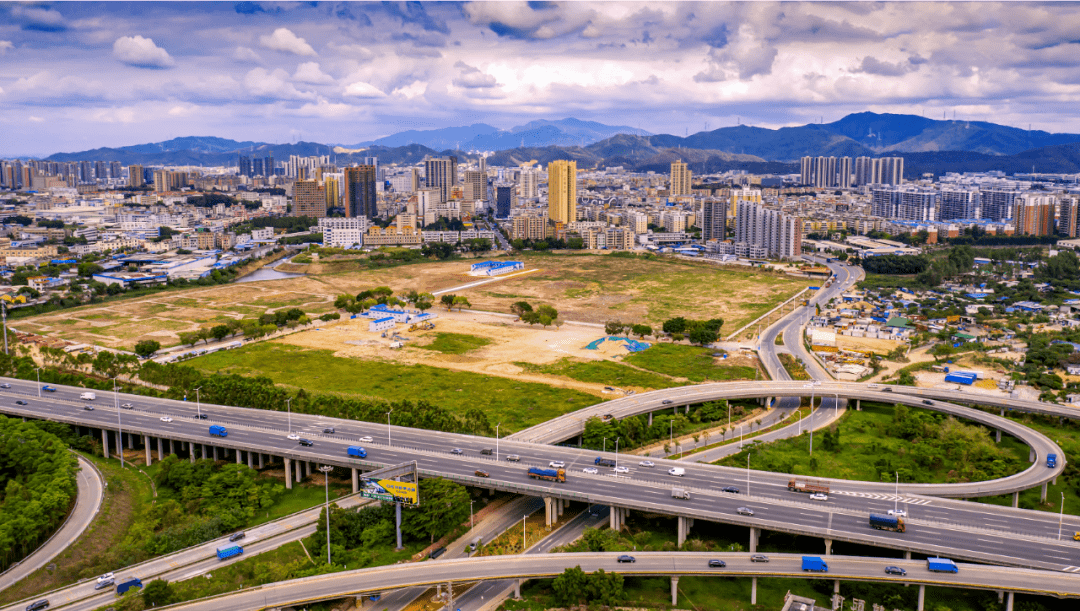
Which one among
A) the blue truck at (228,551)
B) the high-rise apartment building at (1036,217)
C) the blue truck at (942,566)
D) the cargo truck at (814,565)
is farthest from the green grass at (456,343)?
the high-rise apartment building at (1036,217)

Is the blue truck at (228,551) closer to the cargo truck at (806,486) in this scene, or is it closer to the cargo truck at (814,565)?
the cargo truck at (814,565)

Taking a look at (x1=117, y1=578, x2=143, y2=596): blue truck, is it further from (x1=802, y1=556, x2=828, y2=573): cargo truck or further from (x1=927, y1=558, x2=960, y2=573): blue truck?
(x1=927, y1=558, x2=960, y2=573): blue truck

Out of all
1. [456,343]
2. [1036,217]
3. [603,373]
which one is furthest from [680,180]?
[603,373]

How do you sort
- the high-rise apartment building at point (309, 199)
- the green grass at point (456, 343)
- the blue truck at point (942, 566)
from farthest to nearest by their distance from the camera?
the high-rise apartment building at point (309, 199) → the green grass at point (456, 343) → the blue truck at point (942, 566)

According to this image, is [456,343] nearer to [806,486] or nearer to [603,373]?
[603,373]

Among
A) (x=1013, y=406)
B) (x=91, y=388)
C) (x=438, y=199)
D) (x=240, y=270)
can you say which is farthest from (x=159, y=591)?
(x=438, y=199)

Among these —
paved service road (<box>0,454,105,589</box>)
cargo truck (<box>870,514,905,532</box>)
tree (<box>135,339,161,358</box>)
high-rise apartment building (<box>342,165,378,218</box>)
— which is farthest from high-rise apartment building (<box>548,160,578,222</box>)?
cargo truck (<box>870,514,905,532</box>)

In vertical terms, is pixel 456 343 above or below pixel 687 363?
above
